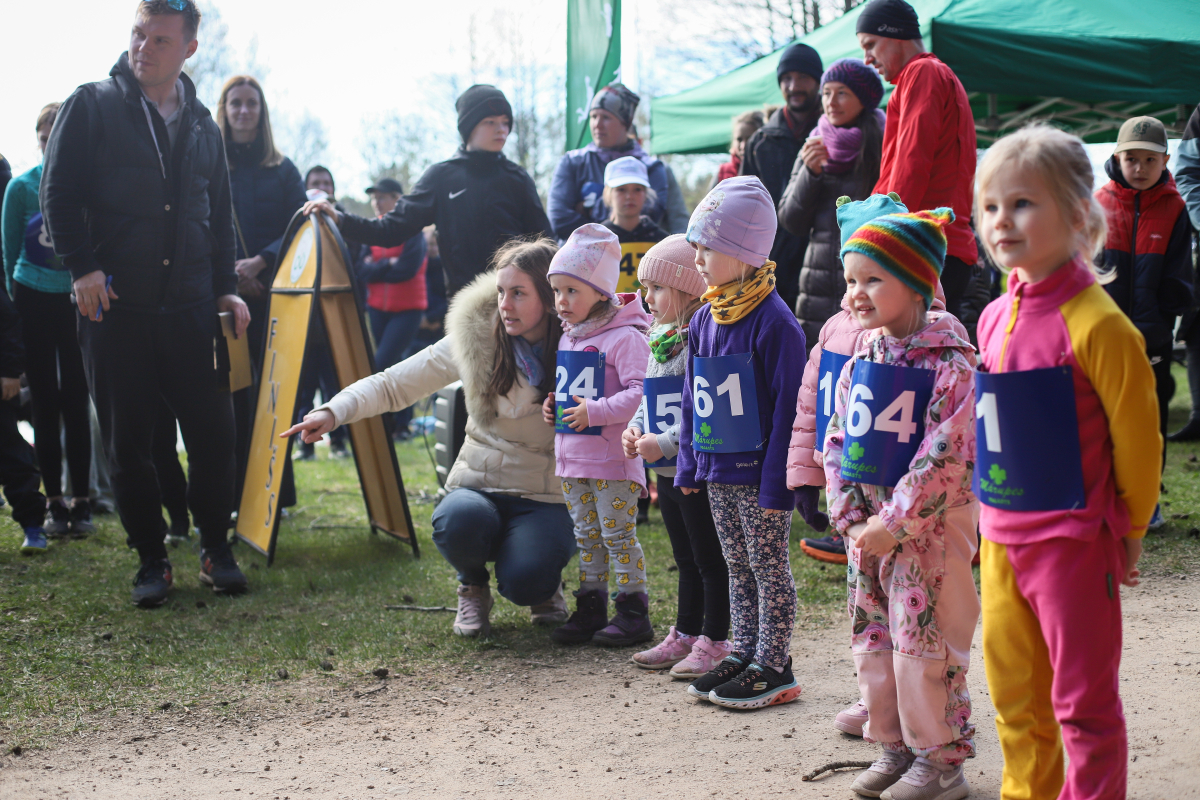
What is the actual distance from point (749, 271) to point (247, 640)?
8.05ft

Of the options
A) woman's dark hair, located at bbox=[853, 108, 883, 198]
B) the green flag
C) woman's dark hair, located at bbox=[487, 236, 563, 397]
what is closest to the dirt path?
woman's dark hair, located at bbox=[487, 236, 563, 397]

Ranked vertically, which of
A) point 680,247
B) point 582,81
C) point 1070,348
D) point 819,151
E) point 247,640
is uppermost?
point 582,81

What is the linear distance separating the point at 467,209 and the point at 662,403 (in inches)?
93.0

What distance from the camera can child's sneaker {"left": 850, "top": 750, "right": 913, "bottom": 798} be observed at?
2.53 m

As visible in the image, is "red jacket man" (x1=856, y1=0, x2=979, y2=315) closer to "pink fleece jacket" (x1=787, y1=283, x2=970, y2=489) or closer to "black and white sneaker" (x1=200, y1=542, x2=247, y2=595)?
"pink fleece jacket" (x1=787, y1=283, x2=970, y2=489)

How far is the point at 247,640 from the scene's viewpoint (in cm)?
405

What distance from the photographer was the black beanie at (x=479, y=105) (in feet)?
17.7

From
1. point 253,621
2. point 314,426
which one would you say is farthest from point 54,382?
point 314,426

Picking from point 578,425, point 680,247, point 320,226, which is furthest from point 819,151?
point 320,226

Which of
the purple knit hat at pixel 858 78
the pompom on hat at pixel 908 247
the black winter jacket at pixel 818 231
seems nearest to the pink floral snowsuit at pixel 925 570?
the pompom on hat at pixel 908 247

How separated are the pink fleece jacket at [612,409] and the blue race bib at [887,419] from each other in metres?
1.37

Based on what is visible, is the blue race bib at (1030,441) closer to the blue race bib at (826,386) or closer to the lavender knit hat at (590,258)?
the blue race bib at (826,386)

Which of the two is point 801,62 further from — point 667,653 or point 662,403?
point 667,653

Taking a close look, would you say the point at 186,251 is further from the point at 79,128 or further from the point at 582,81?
the point at 582,81
